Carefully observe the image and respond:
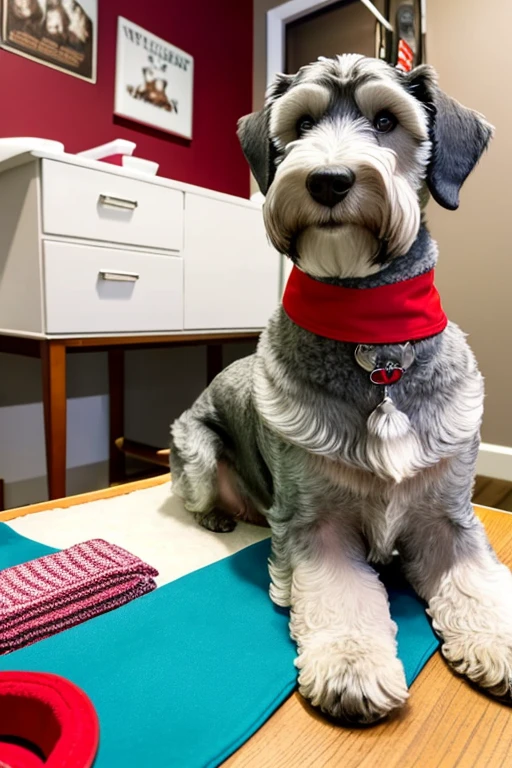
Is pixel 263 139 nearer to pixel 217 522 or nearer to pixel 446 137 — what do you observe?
pixel 446 137

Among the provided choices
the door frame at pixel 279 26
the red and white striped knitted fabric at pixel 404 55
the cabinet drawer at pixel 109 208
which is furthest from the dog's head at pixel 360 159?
the door frame at pixel 279 26

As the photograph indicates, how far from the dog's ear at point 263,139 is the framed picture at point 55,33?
69.2 inches

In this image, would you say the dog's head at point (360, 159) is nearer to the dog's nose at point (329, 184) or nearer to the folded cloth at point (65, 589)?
the dog's nose at point (329, 184)

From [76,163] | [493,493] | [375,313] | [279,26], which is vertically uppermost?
[279,26]

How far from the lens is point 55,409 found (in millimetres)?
1614

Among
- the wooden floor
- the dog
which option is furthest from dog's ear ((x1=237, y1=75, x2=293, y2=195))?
the dog

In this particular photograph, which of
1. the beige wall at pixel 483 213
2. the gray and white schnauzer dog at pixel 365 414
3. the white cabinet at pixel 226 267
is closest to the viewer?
the gray and white schnauzer dog at pixel 365 414

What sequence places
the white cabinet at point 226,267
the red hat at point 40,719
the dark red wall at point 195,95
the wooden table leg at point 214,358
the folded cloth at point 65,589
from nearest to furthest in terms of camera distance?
the red hat at point 40,719 → the folded cloth at point 65,589 → the white cabinet at point 226,267 → the dark red wall at point 195,95 → the wooden table leg at point 214,358

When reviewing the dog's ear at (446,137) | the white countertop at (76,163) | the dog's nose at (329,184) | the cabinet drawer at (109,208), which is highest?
the white countertop at (76,163)

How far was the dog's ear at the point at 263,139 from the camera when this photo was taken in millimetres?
841

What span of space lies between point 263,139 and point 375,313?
0.33 meters

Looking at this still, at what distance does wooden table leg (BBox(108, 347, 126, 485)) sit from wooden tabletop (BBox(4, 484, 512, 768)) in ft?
6.51

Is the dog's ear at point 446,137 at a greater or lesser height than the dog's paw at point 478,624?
greater

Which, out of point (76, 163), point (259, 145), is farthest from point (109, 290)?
point (259, 145)
